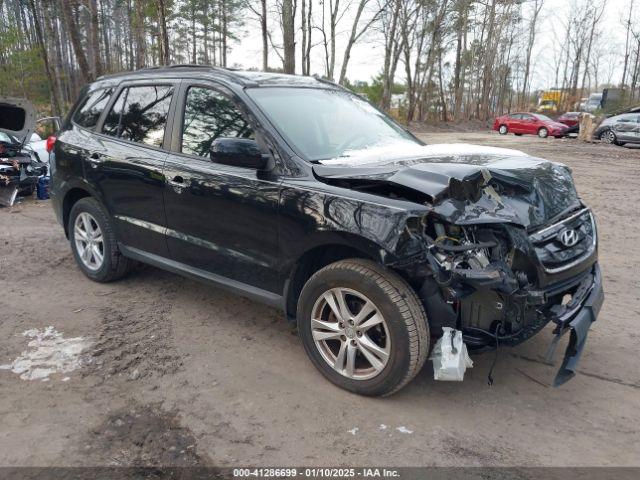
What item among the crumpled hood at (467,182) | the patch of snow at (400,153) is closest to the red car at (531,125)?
the patch of snow at (400,153)

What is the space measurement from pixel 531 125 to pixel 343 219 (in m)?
30.9

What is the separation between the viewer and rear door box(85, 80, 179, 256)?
4.13 m

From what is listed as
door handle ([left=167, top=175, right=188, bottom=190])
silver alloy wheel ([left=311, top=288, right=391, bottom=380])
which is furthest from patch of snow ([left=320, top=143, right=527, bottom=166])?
A: door handle ([left=167, top=175, right=188, bottom=190])

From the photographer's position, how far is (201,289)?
16.1 feet

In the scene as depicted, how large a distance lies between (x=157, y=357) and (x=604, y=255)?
518 cm

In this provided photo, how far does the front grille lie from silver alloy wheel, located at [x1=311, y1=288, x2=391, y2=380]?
0.99 metres

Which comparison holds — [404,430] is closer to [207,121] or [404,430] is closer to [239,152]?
[239,152]

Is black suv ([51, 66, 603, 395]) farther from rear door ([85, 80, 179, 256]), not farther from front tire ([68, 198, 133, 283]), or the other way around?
front tire ([68, 198, 133, 283])

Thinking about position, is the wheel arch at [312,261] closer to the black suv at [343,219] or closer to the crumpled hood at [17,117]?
the black suv at [343,219]

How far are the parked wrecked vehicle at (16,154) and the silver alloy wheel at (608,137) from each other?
70.2ft

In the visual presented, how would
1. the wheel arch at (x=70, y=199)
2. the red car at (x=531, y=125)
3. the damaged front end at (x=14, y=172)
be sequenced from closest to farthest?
the wheel arch at (x=70, y=199) < the damaged front end at (x=14, y=172) < the red car at (x=531, y=125)

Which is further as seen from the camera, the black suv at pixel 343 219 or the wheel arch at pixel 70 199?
the wheel arch at pixel 70 199

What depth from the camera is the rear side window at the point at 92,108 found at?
4809mm

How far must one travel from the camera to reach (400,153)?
362cm
